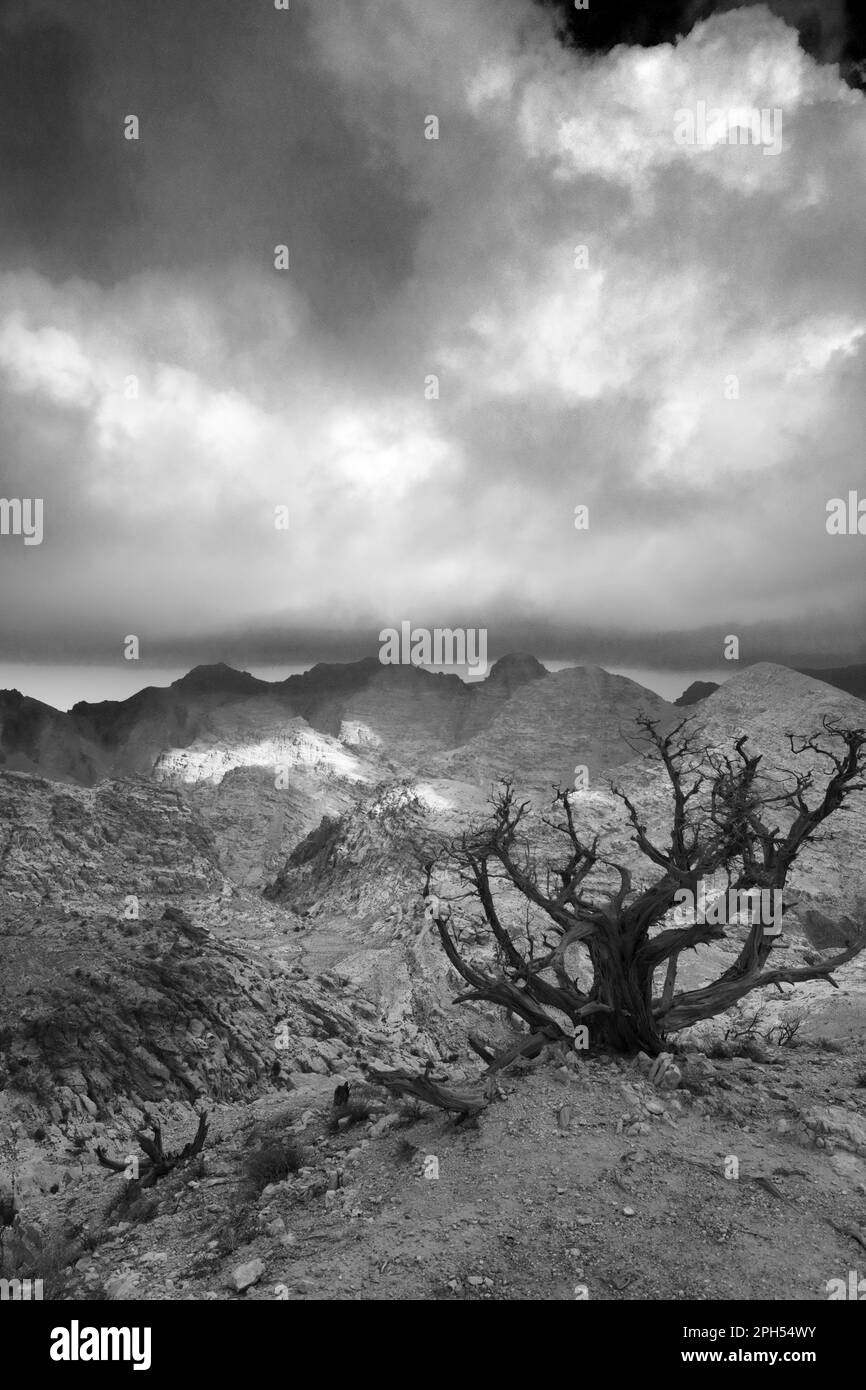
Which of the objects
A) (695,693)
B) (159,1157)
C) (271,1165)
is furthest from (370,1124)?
(695,693)

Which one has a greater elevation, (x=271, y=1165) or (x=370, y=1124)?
(x=370, y=1124)

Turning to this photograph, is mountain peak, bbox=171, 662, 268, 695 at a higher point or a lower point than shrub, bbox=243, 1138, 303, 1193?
higher

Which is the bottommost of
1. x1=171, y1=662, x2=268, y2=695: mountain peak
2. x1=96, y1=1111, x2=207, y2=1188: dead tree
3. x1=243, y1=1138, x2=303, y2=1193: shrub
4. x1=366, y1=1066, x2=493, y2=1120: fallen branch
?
x1=96, y1=1111, x2=207, y2=1188: dead tree

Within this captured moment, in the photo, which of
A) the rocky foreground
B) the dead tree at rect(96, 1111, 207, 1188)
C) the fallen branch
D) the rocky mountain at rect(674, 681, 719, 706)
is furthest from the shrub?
the rocky mountain at rect(674, 681, 719, 706)

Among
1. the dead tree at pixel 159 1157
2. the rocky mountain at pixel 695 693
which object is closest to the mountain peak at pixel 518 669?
the rocky mountain at pixel 695 693

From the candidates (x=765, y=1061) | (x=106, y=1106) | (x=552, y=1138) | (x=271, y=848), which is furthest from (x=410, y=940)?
(x=271, y=848)

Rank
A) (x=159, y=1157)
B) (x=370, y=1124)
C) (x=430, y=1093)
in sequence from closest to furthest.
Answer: (x=430, y=1093) → (x=370, y=1124) → (x=159, y=1157)

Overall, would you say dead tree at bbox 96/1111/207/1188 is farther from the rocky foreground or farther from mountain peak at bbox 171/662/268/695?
mountain peak at bbox 171/662/268/695

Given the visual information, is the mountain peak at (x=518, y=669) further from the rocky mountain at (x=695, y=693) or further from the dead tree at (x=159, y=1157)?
the dead tree at (x=159, y=1157)

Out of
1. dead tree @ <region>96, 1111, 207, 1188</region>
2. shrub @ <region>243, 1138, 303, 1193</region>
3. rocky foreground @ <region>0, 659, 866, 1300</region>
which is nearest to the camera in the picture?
rocky foreground @ <region>0, 659, 866, 1300</region>

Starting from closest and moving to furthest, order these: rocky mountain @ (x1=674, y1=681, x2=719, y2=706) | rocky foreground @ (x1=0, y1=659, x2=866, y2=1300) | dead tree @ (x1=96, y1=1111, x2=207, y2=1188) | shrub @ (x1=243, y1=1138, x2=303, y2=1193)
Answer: rocky foreground @ (x1=0, y1=659, x2=866, y2=1300) → shrub @ (x1=243, y1=1138, x2=303, y2=1193) → dead tree @ (x1=96, y1=1111, x2=207, y2=1188) → rocky mountain @ (x1=674, y1=681, x2=719, y2=706)

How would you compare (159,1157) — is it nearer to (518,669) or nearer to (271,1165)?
(271,1165)

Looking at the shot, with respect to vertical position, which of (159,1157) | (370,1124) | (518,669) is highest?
(518,669)

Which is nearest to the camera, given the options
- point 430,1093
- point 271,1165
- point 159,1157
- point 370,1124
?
point 430,1093
